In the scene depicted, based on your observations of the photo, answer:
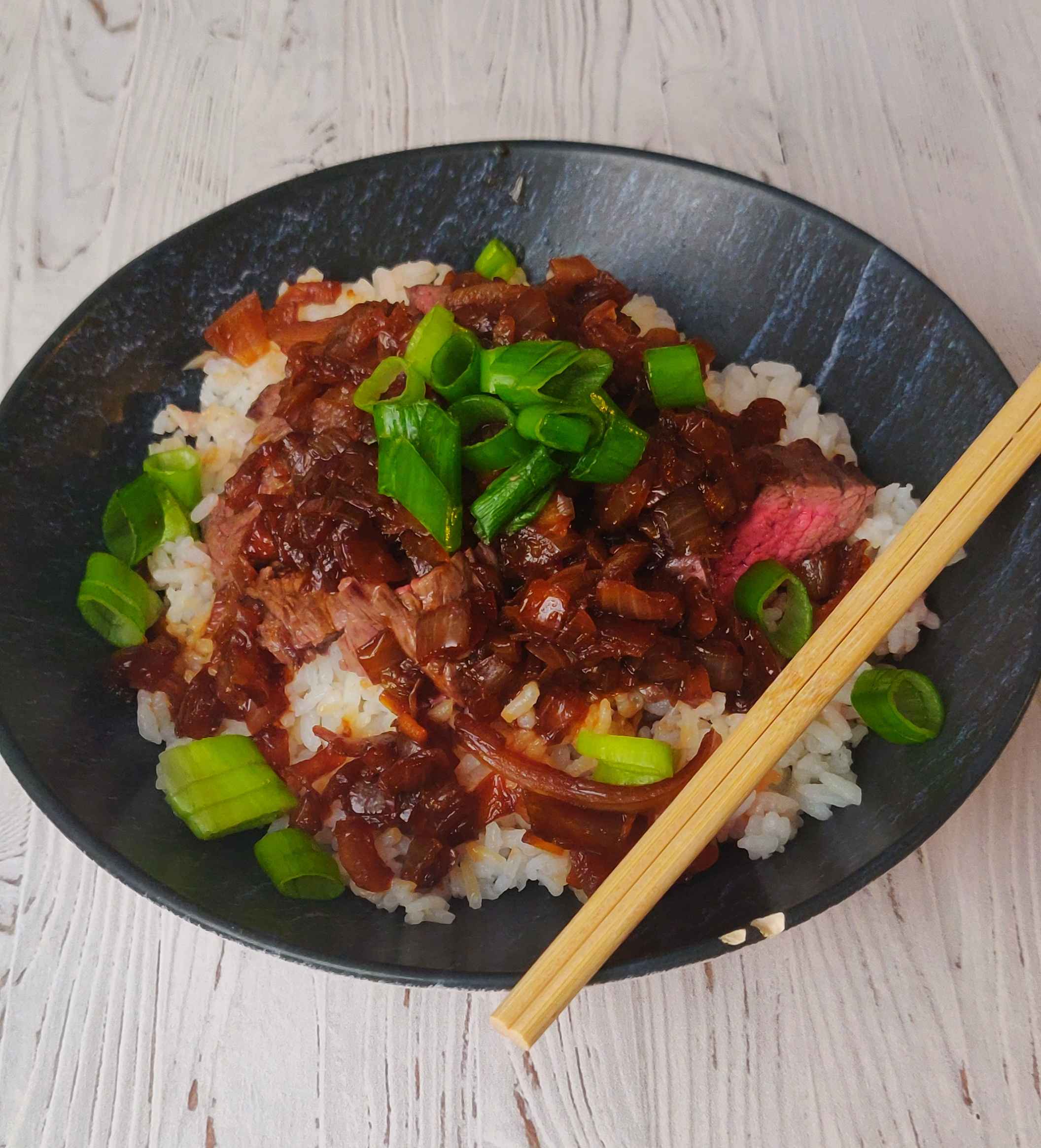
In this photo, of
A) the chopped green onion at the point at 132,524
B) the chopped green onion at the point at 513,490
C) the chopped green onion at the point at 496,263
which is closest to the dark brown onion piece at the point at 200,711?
the chopped green onion at the point at 132,524

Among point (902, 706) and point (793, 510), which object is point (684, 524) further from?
point (902, 706)

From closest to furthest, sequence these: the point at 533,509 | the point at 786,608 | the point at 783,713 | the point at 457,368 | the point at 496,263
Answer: the point at 783,713 → the point at 533,509 → the point at 457,368 → the point at 786,608 → the point at 496,263

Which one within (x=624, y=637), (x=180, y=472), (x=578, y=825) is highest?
(x=624, y=637)

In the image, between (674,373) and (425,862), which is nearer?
(425,862)

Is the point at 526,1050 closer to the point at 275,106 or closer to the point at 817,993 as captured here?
the point at 817,993

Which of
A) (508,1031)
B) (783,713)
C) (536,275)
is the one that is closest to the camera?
(508,1031)

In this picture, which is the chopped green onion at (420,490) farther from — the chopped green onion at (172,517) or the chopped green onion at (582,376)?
the chopped green onion at (172,517)

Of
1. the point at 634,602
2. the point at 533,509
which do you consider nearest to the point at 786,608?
the point at 634,602
